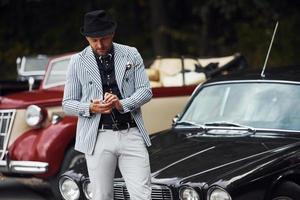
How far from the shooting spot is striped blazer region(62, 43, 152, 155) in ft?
16.3

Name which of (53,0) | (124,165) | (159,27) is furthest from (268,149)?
(53,0)

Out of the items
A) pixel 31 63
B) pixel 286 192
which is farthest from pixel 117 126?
pixel 31 63

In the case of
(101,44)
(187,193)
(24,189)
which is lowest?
(24,189)

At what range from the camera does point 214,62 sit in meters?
10.1

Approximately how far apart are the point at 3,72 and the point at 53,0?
8.54 feet

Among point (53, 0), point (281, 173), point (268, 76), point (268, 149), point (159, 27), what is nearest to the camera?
point (281, 173)

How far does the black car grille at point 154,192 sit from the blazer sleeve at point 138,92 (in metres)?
0.81

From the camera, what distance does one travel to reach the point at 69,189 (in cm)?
612

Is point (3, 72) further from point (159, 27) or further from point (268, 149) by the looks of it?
point (268, 149)

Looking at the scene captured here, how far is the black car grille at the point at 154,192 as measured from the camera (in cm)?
550

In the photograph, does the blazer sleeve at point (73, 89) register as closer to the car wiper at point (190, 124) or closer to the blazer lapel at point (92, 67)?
the blazer lapel at point (92, 67)

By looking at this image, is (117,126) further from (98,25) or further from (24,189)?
(24,189)

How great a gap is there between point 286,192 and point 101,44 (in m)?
1.69

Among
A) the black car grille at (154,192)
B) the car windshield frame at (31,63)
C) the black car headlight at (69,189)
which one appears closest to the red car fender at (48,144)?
the black car headlight at (69,189)
